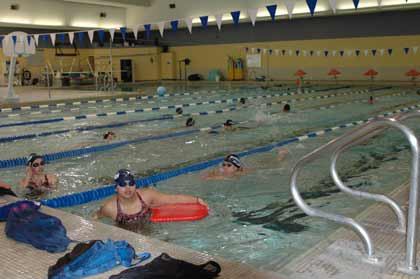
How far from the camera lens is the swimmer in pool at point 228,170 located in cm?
578

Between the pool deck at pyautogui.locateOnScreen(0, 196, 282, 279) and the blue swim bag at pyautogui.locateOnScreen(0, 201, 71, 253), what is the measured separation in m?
0.04

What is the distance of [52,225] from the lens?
3.16 m

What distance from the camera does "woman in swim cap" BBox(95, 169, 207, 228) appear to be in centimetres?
406

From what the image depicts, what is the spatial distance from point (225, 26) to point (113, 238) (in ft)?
76.0

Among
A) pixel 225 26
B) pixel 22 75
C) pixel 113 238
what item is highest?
pixel 225 26

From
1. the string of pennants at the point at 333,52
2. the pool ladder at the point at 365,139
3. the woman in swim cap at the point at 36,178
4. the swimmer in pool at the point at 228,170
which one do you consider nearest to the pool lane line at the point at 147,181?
the swimmer in pool at the point at 228,170

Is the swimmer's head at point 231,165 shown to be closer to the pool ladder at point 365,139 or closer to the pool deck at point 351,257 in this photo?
the pool deck at point 351,257

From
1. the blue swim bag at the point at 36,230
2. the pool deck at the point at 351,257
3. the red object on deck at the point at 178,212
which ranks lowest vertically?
the red object on deck at the point at 178,212

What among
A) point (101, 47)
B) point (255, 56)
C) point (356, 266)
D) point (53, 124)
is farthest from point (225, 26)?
point (356, 266)

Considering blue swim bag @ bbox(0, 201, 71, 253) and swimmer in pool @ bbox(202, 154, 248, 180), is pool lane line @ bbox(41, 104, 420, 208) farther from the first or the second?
blue swim bag @ bbox(0, 201, 71, 253)

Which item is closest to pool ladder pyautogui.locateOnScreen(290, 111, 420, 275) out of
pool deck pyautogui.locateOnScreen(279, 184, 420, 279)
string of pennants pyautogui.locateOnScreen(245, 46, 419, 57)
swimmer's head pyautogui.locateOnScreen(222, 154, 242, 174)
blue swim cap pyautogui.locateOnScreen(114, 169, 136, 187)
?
pool deck pyautogui.locateOnScreen(279, 184, 420, 279)

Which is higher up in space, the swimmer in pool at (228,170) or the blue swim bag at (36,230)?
the blue swim bag at (36,230)

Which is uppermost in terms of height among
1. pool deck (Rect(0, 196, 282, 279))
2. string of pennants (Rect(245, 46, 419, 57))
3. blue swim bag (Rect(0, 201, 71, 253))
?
string of pennants (Rect(245, 46, 419, 57))

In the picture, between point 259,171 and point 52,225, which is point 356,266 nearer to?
point 52,225
